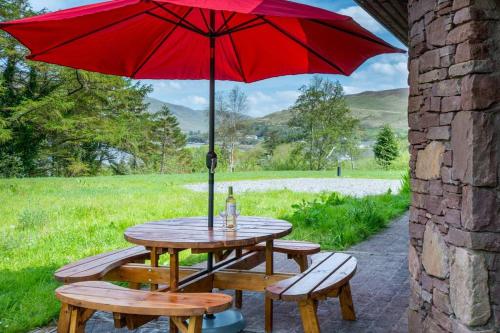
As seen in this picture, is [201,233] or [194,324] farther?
[201,233]

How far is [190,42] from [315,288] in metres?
2.20

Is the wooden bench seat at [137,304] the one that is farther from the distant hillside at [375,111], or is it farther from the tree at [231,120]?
the tree at [231,120]

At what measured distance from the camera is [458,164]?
239 cm

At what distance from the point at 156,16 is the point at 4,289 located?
2.62m

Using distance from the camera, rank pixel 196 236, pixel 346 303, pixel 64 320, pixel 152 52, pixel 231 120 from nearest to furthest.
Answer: pixel 64 320 < pixel 196 236 < pixel 346 303 < pixel 152 52 < pixel 231 120

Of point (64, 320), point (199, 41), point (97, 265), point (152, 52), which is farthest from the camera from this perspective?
point (199, 41)

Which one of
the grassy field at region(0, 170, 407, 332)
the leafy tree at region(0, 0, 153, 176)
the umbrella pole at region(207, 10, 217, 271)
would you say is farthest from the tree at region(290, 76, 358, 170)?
the umbrella pole at region(207, 10, 217, 271)

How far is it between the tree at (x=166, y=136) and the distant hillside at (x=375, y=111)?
4550mm

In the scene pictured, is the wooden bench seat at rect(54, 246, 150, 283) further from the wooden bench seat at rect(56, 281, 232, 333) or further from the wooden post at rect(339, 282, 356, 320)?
the wooden post at rect(339, 282, 356, 320)

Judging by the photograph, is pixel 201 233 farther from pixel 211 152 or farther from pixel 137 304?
pixel 137 304

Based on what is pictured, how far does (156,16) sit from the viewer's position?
322cm

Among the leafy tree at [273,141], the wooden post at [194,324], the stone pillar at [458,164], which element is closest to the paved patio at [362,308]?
the stone pillar at [458,164]

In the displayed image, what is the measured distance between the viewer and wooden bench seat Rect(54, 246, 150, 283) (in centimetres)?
300

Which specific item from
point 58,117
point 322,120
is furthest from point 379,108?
point 58,117
